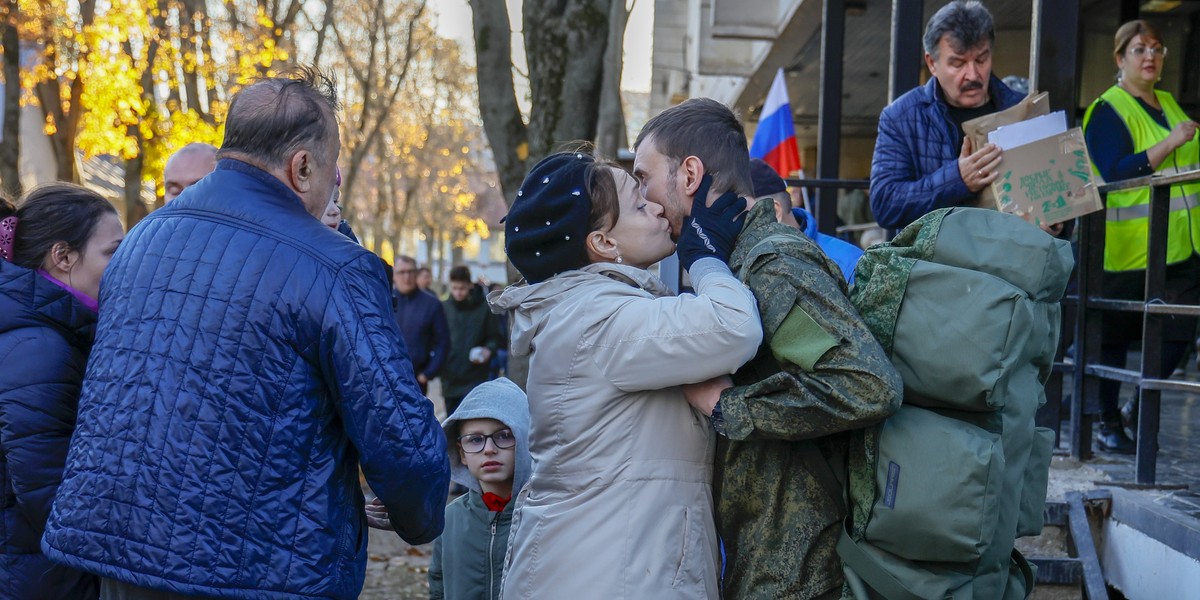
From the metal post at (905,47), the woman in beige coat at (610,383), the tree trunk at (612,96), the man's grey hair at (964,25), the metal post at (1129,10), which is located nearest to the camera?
the woman in beige coat at (610,383)

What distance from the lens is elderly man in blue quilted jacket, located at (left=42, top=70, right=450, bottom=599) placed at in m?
2.27

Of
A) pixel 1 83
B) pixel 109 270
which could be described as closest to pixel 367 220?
pixel 1 83

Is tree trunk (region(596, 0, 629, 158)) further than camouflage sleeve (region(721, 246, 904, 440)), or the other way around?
tree trunk (region(596, 0, 629, 158))

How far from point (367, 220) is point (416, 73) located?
24.0 m

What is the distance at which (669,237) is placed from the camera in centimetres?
270

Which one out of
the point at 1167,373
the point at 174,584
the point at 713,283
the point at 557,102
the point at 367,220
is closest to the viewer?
the point at 174,584

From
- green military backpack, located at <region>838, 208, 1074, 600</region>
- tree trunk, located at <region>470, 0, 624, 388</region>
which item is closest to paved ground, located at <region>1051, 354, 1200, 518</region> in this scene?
green military backpack, located at <region>838, 208, 1074, 600</region>

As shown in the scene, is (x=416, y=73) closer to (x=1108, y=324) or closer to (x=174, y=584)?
(x=1108, y=324)

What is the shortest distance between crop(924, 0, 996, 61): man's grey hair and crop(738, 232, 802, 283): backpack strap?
91.3 inches

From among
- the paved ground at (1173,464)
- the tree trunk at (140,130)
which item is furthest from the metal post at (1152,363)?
the tree trunk at (140,130)

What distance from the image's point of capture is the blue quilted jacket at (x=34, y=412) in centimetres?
291

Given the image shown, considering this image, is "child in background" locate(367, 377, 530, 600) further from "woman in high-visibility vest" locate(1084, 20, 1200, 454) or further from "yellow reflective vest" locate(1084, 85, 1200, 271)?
"woman in high-visibility vest" locate(1084, 20, 1200, 454)

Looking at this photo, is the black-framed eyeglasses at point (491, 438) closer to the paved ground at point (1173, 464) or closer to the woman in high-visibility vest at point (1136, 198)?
the paved ground at point (1173, 464)

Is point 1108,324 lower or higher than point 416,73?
lower
